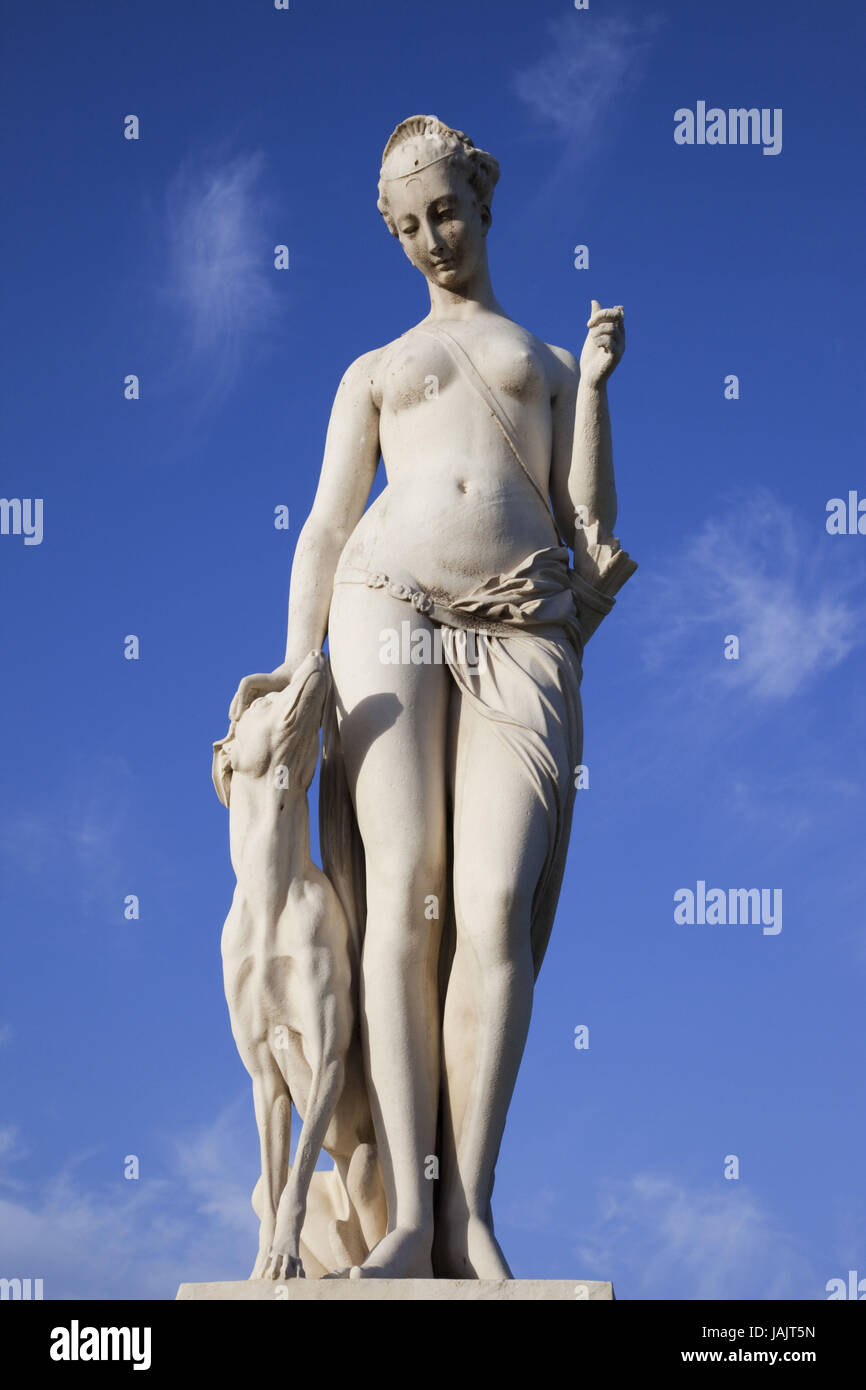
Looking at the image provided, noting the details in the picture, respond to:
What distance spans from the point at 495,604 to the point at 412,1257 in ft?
10.2

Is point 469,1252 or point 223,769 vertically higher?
point 223,769

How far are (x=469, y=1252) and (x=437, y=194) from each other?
5.24 metres

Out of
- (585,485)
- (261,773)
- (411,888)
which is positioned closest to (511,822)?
(411,888)

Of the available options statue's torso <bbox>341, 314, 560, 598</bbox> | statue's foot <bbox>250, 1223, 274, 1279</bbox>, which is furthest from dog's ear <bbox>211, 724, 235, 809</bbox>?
statue's foot <bbox>250, 1223, 274, 1279</bbox>

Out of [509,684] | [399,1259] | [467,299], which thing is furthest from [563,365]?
[399,1259]

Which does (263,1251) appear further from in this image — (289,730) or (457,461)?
(457,461)

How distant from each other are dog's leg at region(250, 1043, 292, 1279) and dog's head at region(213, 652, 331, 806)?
1279mm

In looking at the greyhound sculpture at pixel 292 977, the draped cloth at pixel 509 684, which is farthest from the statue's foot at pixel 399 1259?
the draped cloth at pixel 509 684

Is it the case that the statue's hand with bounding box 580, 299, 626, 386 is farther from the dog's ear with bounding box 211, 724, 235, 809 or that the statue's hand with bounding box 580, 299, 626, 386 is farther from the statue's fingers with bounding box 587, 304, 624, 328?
the dog's ear with bounding box 211, 724, 235, 809

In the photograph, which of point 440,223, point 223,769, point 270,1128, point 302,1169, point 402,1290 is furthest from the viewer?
point 440,223

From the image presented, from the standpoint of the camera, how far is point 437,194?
32.7ft

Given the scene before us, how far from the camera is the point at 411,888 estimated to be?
9172mm

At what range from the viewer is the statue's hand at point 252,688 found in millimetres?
9281

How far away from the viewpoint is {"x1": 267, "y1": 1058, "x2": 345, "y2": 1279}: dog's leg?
834 centimetres
